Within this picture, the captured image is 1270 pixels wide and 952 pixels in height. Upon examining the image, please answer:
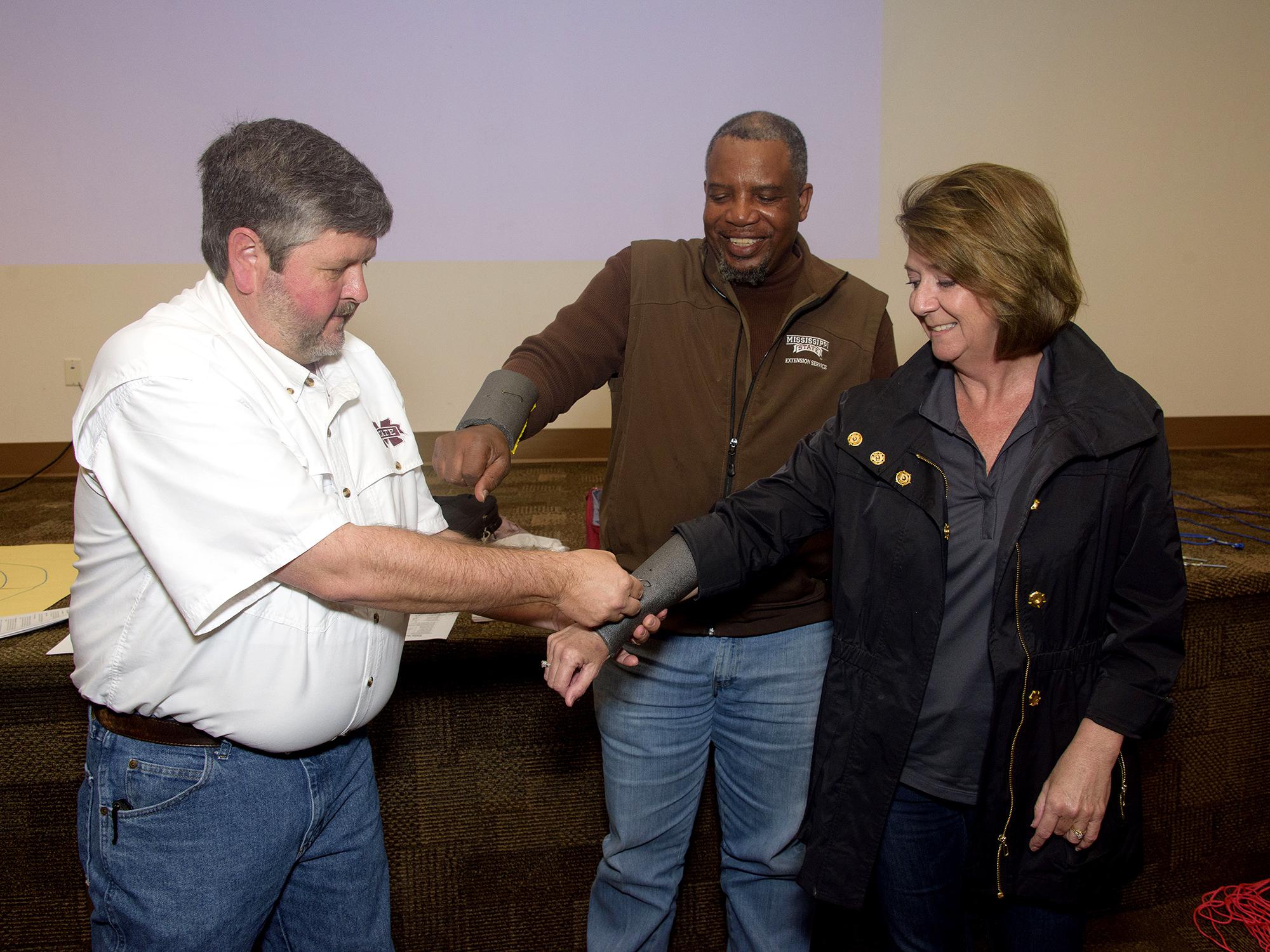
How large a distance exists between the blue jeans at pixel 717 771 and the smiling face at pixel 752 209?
0.67m

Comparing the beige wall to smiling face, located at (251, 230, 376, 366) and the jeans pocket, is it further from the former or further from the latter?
the jeans pocket

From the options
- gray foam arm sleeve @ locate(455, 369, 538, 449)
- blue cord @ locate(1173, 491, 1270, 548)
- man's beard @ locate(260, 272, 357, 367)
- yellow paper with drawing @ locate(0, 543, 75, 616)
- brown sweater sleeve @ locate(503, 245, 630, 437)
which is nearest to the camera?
man's beard @ locate(260, 272, 357, 367)

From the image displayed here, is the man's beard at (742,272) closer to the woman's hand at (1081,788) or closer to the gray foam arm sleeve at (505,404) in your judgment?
the gray foam arm sleeve at (505,404)

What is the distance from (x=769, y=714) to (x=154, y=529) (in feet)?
3.36

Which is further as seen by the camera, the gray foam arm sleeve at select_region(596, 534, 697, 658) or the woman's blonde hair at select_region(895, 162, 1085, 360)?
the gray foam arm sleeve at select_region(596, 534, 697, 658)

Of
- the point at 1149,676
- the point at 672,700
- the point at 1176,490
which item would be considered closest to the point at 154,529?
the point at 672,700

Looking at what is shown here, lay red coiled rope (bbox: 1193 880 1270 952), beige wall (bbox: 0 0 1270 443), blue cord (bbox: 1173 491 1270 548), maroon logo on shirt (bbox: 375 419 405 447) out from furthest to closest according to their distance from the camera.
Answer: beige wall (bbox: 0 0 1270 443), blue cord (bbox: 1173 491 1270 548), red coiled rope (bbox: 1193 880 1270 952), maroon logo on shirt (bbox: 375 419 405 447)

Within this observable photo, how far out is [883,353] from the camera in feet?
5.73

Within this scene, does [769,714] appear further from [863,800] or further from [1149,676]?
[1149,676]

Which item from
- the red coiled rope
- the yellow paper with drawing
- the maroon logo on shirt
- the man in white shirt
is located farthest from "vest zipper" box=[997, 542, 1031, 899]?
the yellow paper with drawing

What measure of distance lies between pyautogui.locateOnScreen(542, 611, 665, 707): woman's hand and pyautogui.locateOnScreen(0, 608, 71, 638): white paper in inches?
48.2

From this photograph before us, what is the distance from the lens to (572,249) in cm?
387

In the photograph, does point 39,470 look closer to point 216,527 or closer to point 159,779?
point 159,779

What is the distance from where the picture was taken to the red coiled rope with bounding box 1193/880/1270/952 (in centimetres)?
224
